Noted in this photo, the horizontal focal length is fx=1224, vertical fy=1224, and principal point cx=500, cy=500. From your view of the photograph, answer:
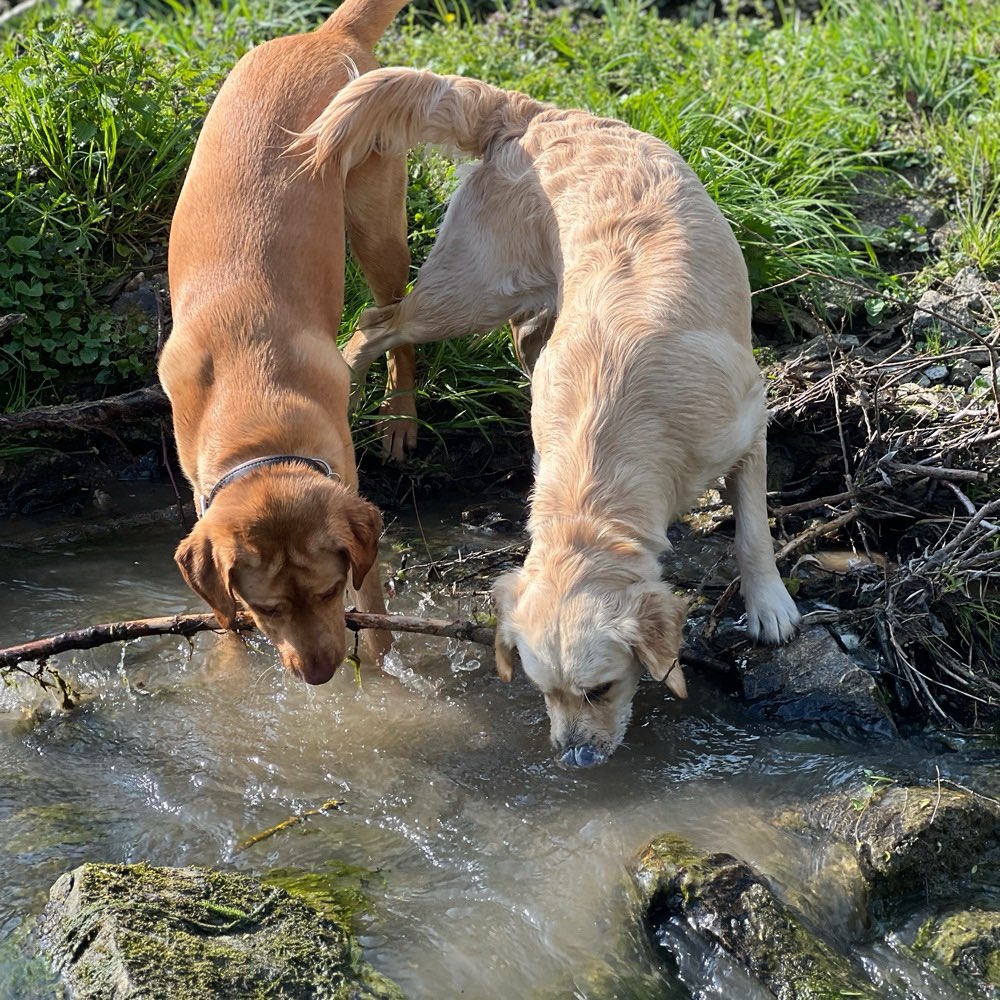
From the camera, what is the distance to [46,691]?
4.20 metres

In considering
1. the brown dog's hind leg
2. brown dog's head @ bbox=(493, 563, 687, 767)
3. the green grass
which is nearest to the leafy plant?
the green grass

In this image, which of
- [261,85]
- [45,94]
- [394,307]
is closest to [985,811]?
[394,307]

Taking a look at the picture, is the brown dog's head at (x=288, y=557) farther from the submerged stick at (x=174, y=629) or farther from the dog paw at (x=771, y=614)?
the dog paw at (x=771, y=614)

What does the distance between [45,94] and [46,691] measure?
113 inches

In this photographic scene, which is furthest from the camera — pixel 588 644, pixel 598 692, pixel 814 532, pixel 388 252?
pixel 388 252

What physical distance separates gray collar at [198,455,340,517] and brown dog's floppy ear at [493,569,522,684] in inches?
26.4

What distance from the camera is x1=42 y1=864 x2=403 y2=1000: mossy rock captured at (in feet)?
9.21

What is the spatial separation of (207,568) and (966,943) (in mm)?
2354

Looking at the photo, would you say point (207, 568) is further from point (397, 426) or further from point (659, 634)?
point (397, 426)

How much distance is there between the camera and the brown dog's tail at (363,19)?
5086 mm

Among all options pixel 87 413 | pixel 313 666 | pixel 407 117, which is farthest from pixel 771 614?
pixel 87 413

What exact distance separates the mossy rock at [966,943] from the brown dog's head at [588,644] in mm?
941

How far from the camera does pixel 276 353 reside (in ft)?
13.7

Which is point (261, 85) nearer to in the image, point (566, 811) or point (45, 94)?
point (45, 94)
